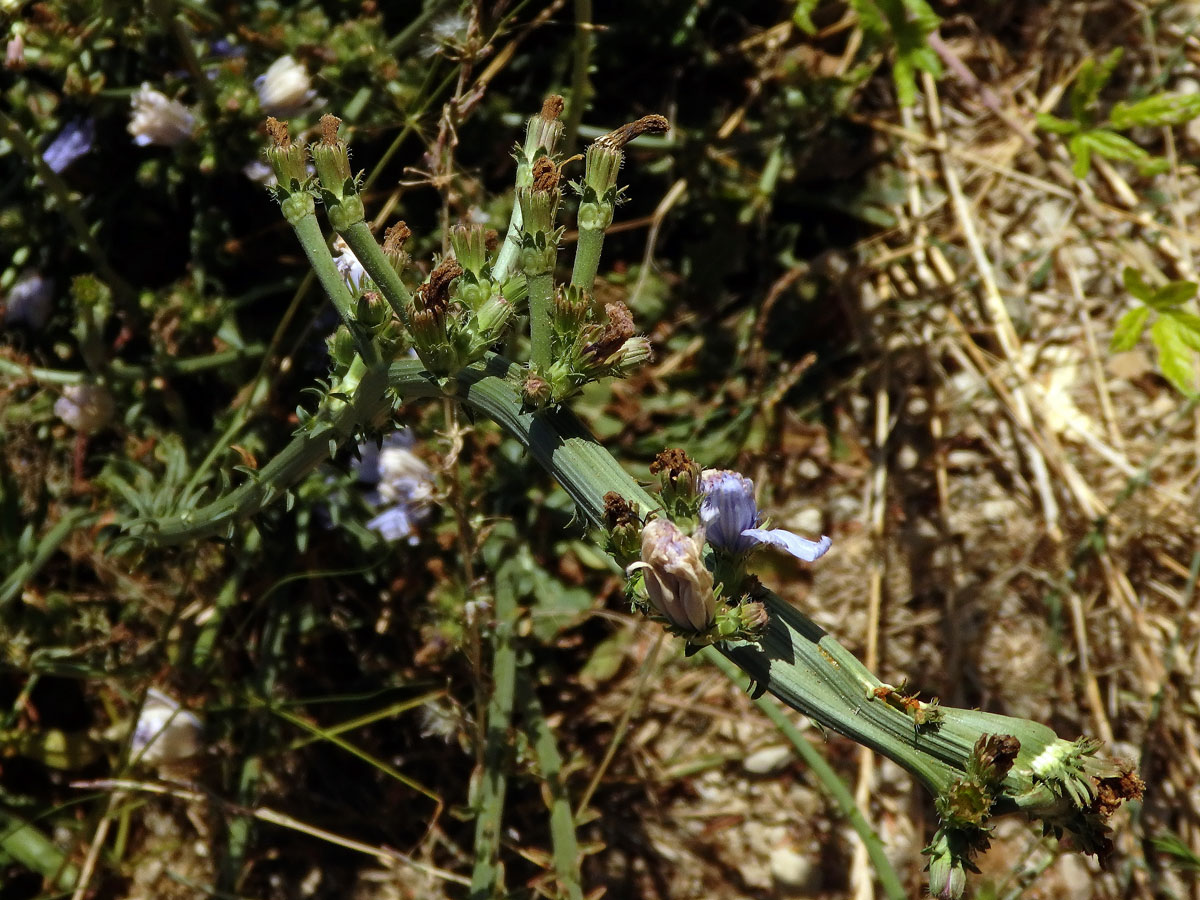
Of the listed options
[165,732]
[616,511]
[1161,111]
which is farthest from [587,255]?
[165,732]

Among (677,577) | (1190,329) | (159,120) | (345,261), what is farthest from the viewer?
(159,120)

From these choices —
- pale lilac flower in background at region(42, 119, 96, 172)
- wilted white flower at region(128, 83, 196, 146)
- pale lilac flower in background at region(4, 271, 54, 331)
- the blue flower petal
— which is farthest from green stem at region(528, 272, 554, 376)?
pale lilac flower in background at region(4, 271, 54, 331)

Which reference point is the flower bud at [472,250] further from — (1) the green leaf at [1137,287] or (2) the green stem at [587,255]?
(1) the green leaf at [1137,287]

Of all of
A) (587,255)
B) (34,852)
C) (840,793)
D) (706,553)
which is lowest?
(34,852)

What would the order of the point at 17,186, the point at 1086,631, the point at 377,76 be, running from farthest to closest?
1. the point at 1086,631
2. the point at 17,186
3. the point at 377,76

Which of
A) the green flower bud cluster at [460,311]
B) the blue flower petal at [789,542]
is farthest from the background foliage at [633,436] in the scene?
the blue flower petal at [789,542]

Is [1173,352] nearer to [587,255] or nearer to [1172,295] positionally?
[1172,295]

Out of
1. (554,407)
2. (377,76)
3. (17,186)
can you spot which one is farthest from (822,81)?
(17,186)

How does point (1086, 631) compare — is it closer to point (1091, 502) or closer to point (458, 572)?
point (1091, 502)
